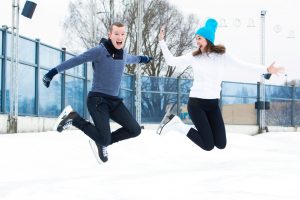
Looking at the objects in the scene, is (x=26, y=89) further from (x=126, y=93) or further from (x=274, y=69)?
(x=274, y=69)

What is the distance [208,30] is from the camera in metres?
6.14

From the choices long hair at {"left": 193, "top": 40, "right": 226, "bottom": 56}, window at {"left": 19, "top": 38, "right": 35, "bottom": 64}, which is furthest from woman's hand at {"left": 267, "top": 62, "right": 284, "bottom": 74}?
window at {"left": 19, "top": 38, "right": 35, "bottom": 64}

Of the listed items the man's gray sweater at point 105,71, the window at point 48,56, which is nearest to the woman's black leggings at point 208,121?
the man's gray sweater at point 105,71

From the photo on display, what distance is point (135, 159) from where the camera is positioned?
10.1m

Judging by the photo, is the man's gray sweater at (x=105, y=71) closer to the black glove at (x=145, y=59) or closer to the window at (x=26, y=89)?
the black glove at (x=145, y=59)

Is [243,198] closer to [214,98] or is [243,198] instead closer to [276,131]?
[214,98]

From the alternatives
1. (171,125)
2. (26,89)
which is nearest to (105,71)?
(171,125)

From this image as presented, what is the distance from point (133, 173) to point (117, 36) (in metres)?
2.23

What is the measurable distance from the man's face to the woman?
1.45 feet

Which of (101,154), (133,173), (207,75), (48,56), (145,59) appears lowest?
(133,173)

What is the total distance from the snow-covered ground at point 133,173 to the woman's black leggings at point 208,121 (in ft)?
1.41

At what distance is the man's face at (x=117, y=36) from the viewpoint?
6008 millimetres

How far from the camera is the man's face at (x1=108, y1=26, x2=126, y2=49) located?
601 cm

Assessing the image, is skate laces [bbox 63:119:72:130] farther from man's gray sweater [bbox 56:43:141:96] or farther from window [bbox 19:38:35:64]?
window [bbox 19:38:35:64]
